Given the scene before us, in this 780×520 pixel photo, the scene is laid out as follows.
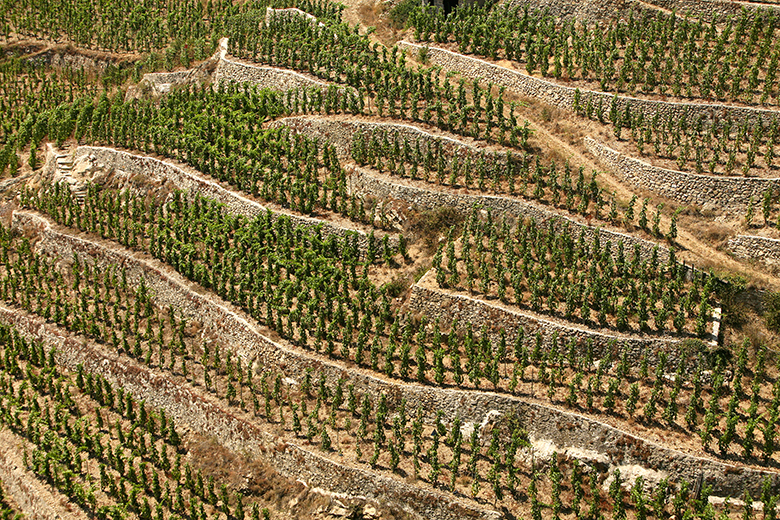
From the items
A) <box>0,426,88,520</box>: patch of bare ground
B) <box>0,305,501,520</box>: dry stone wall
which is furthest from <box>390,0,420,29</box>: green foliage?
<box>0,426,88,520</box>: patch of bare ground

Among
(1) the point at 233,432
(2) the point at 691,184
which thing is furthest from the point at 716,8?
(1) the point at 233,432

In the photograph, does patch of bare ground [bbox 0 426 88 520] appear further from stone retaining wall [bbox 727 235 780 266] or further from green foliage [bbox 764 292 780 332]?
stone retaining wall [bbox 727 235 780 266]

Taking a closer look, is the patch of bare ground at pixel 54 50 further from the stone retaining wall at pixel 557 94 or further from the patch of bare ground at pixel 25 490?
the patch of bare ground at pixel 25 490

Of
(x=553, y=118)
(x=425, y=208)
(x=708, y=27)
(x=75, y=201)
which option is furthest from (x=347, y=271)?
(x=708, y=27)

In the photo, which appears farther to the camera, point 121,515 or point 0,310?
point 0,310

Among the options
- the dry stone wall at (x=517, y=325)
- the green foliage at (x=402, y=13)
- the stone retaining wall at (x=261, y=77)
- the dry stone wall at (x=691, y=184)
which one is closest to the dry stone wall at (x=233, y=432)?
the dry stone wall at (x=517, y=325)

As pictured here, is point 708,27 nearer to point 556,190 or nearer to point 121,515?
point 556,190
